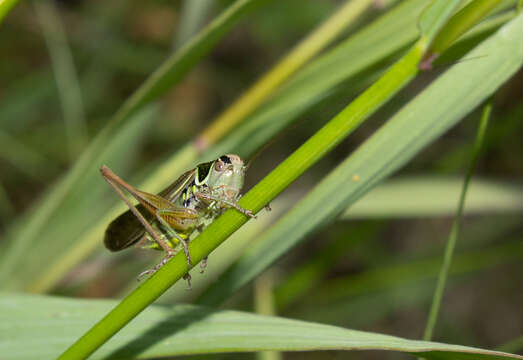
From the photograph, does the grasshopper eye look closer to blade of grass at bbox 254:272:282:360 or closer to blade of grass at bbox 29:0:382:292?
blade of grass at bbox 29:0:382:292

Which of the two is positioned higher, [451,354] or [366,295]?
[366,295]

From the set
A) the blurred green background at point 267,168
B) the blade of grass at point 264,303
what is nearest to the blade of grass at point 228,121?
the blurred green background at point 267,168

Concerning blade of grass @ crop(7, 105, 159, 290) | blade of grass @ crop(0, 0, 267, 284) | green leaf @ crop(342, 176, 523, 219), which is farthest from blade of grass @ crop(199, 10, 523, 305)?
green leaf @ crop(342, 176, 523, 219)

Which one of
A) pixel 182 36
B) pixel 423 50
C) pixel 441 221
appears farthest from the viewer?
pixel 441 221

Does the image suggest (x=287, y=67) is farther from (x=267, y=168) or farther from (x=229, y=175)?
(x=267, y=168)

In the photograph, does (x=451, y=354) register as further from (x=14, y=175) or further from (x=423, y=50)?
(x=14, y=175)

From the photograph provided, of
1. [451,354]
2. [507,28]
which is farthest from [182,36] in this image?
[451,354]

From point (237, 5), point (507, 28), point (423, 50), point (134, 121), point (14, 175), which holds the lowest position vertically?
point (423, 50)
